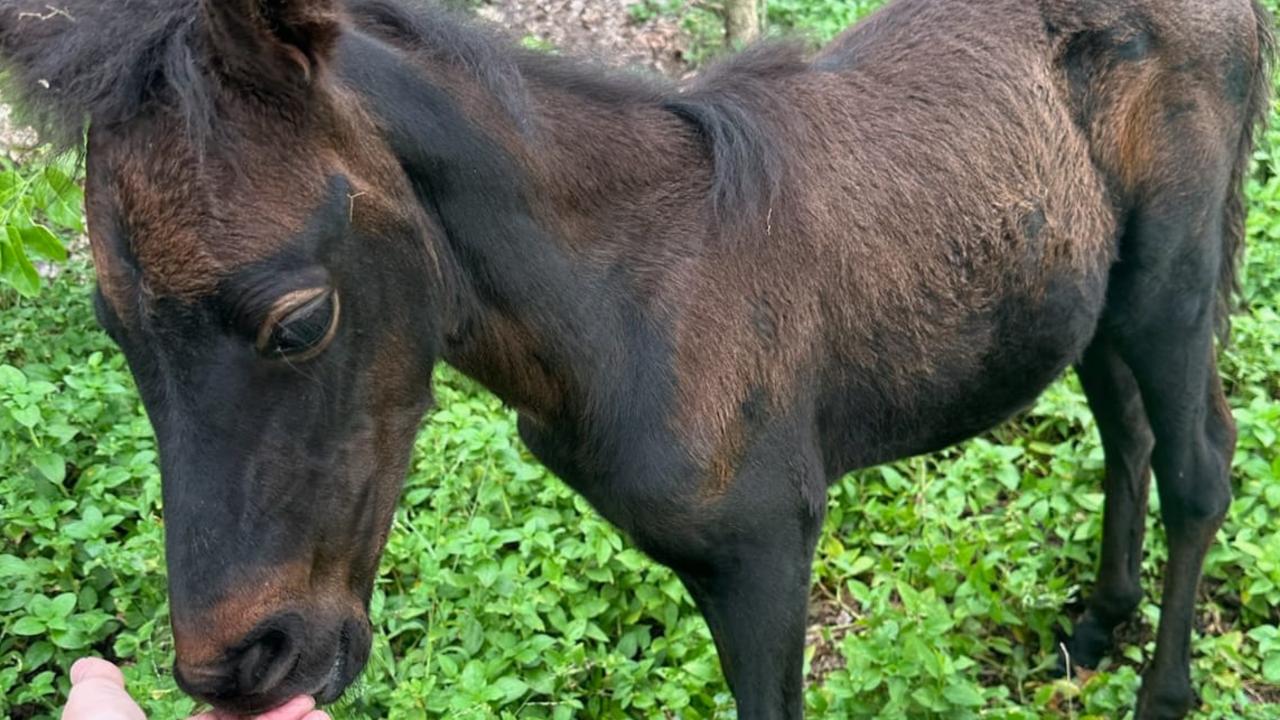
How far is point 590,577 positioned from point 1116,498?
1778mm

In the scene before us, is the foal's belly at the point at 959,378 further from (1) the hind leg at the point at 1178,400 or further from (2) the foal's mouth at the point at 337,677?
(2) the foal's mouth at the point at 337,677

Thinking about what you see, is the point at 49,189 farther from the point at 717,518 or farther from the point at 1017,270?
the point at 1017,270

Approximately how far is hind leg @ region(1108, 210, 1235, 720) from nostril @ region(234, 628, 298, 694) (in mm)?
2618

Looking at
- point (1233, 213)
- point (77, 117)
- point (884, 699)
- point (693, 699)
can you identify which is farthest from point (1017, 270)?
point (77, 117)

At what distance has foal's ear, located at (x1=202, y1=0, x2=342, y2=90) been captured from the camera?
89.7 inches

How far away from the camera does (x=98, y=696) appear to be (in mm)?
2701

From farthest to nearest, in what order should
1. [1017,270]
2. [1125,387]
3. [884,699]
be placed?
1. [1125,387]
2. [884,699]
3. [1017,270]

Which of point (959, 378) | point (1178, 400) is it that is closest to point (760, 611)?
point (959, 378)

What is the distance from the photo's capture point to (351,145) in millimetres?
2520

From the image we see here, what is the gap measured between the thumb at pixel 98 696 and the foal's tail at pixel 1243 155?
3369mm

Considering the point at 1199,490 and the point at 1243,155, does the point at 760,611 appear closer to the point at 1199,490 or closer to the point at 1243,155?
the point at 1199,490

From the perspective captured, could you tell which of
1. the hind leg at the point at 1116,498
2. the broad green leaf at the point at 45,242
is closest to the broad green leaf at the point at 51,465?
the broad green leaf at the point at 45,242

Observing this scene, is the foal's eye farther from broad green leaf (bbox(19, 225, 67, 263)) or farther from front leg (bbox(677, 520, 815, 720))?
broad green leaf (bbox(19, 225, 67, 263))

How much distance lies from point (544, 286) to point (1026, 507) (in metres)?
2.67
